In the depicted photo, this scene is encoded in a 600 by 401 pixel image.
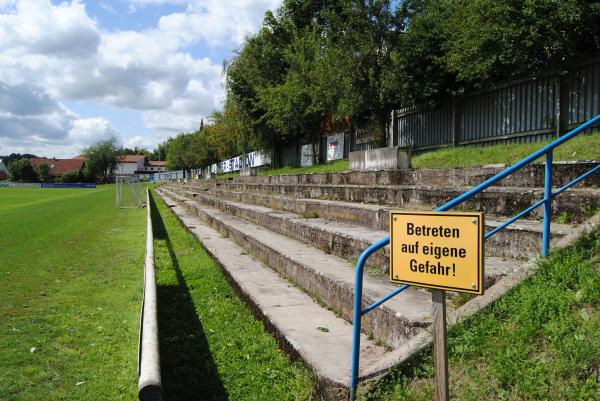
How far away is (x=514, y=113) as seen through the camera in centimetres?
1063

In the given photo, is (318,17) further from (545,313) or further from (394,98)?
(545,313)

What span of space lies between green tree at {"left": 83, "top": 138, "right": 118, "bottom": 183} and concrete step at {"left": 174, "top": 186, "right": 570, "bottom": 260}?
117110mm

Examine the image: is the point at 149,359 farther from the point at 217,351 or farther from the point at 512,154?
the point at 512,154

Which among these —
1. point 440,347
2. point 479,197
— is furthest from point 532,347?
point 479,197

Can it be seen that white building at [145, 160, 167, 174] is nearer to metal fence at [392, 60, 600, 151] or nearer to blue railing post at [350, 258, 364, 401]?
metal fence at [392, 60, 600, 151]

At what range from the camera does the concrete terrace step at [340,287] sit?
3.29 m

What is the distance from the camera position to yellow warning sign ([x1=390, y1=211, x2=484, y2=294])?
2.13 metres

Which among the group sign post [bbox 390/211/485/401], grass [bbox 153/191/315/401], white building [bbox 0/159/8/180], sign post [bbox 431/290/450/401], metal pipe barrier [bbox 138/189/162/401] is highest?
white building [bbox 0/159/8/180]

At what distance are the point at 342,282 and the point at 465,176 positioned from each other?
2992 mm

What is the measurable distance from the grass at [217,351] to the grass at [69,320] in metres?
0.37

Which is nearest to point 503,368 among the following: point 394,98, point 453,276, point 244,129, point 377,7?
point 453,276

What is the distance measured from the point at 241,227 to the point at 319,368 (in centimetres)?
640

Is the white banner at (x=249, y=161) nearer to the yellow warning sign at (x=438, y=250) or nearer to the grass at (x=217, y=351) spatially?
the grass at (x=217, y=351)

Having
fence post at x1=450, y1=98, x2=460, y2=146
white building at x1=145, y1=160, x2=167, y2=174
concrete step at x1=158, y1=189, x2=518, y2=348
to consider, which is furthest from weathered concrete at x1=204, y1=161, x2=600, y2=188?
white building at x1=145, y1=160, x2=167, y2=174
